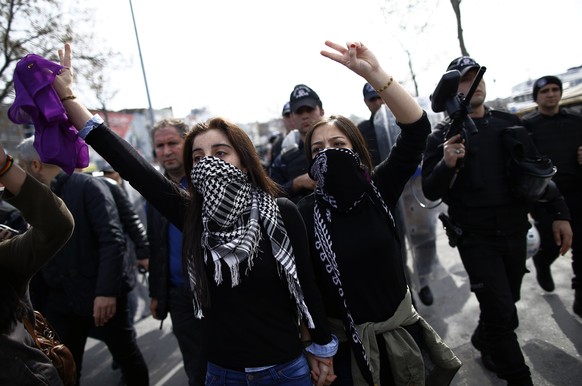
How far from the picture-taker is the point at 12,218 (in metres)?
2.78

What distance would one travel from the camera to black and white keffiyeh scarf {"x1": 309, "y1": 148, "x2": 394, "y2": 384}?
173 cm

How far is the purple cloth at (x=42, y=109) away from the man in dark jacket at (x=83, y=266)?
134 cm

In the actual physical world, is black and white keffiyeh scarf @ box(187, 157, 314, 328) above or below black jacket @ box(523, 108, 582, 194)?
above

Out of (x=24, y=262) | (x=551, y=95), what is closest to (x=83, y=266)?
(x=24, y=262)

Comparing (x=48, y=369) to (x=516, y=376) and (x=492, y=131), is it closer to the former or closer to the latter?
(x=516, y=376)

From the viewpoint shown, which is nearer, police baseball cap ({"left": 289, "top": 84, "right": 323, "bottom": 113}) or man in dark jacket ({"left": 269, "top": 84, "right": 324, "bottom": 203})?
man in dark jacket ({"left": 269, "top": 84, "right": 324, "bottom": 203})

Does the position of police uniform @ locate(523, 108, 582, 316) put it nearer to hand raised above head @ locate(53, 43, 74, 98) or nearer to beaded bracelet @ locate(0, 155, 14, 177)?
hand raised above head @ locate(53, 43, 74, 98)

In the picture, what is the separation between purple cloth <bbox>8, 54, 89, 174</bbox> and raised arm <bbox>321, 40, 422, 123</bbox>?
1079 millimetres

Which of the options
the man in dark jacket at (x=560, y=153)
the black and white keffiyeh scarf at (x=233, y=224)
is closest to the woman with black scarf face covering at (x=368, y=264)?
the black and white keffiyeh scarf at (x=233, y=224)

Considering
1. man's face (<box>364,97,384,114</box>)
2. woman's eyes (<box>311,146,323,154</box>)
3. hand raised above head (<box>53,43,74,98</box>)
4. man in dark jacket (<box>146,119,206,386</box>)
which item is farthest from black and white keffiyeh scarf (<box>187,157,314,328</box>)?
man's face (<box>364,97,384,114</box>)

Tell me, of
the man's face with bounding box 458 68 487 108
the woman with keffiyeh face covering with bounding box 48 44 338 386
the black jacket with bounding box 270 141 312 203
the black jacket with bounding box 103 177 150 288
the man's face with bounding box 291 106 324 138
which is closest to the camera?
→ the woman with keffiyeh face covering with bounding box 48 44 338 386

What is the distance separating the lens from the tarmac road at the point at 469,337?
9.49 ft

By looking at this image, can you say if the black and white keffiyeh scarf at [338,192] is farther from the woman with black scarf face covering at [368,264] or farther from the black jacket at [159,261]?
the black jacket at [159,261]

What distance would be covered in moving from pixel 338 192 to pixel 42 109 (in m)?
1.21
